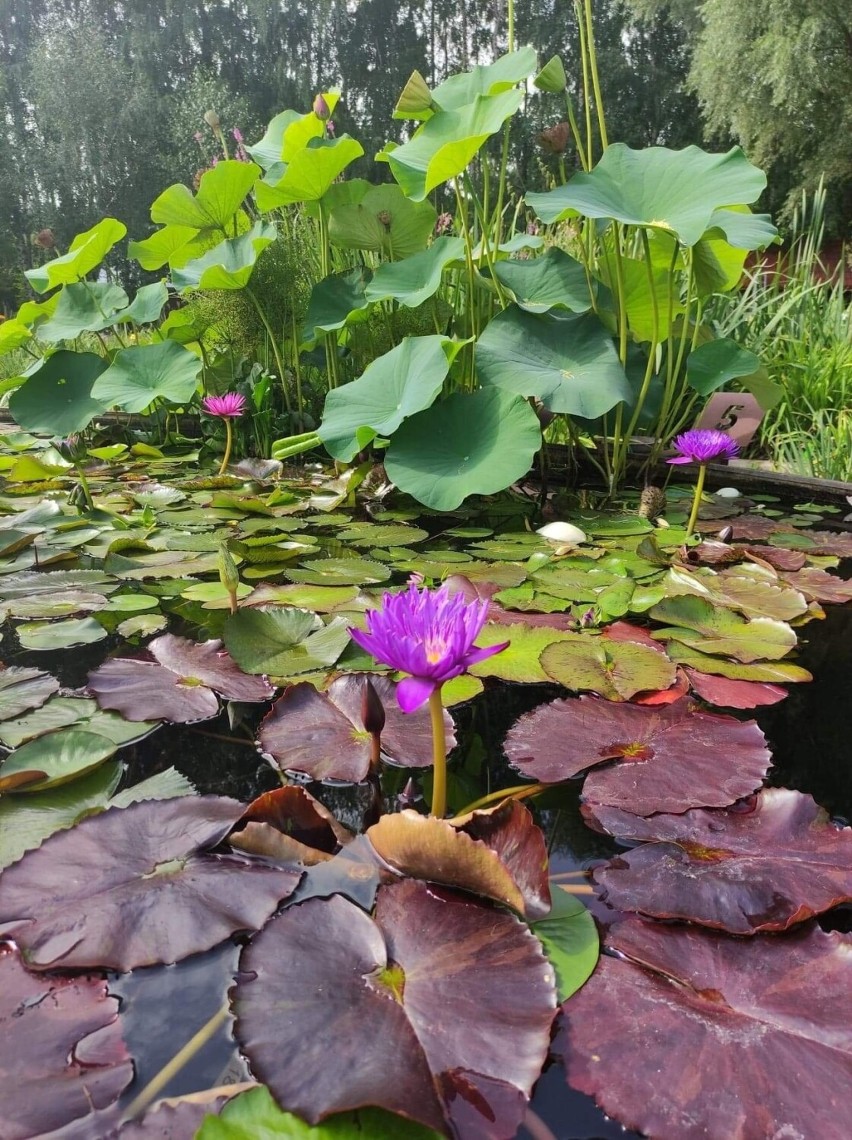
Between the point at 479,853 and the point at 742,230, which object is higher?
the point at 742,230

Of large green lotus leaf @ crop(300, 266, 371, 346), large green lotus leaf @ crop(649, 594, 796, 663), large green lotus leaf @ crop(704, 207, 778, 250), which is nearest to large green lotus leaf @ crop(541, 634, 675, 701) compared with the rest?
large green lotus leaf @ crop(649, 594, 796, 663)

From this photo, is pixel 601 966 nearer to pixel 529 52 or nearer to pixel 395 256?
pixel 529 52

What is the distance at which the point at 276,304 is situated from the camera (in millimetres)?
2625

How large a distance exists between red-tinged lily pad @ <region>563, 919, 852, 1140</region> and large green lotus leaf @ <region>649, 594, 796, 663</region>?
554mm

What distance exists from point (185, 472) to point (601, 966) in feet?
7.59

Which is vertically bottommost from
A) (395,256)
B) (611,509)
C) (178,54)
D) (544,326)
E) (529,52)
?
(611,509)

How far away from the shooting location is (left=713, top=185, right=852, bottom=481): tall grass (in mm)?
2350

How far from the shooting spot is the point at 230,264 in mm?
2355

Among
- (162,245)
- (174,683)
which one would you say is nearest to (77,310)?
(162,245)

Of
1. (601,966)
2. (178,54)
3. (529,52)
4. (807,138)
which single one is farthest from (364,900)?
(178,54)

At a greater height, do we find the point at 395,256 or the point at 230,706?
the point at 395,256

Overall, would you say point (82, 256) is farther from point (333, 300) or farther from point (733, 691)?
point (733, 691)

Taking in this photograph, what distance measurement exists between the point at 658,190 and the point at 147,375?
1645 millimetres

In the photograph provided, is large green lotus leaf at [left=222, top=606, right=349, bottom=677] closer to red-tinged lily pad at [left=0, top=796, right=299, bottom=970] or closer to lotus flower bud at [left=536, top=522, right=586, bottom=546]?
red-tinged lily pad at [left=0, top=796, right=299, bottom=970]
